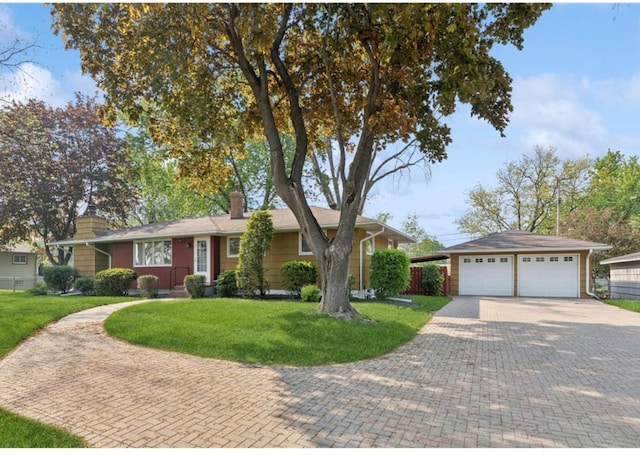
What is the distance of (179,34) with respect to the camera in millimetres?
9031

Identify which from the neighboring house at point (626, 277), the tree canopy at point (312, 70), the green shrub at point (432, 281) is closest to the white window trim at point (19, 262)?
the tree canopy at point (312, 70)

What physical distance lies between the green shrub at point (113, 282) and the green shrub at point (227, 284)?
189 inches

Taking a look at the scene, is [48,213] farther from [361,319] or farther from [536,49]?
[536,49]

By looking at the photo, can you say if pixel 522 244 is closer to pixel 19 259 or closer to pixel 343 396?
pixel 343 396

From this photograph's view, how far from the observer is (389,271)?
14.8 metres

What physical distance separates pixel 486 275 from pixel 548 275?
2.76m

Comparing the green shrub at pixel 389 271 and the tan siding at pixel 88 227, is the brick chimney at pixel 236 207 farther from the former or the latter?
Result: the tan siding at pixel 88 227

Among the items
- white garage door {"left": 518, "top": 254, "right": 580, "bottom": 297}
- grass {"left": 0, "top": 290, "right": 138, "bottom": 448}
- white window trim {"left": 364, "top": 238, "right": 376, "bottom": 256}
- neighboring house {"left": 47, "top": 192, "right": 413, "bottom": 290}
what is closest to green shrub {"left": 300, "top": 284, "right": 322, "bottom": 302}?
neighboring house {"left": 47, "top": 192, "right": 413, "bottom": 290}

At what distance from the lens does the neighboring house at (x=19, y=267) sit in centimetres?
2923

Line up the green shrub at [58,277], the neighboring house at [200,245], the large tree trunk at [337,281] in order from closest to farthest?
1. the large tree trunk at [337,281]
2. the neighboring house at [200,245]
3. the green shrub at [58,277]

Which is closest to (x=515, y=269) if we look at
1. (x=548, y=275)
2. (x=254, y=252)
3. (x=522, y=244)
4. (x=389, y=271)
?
(x=522, y=244)

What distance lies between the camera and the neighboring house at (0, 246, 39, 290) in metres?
29.2

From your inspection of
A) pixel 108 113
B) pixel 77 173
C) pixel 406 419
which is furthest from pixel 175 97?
pixel 77 173

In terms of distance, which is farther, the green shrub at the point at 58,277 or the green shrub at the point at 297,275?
the green shrub at the point at 58,277
